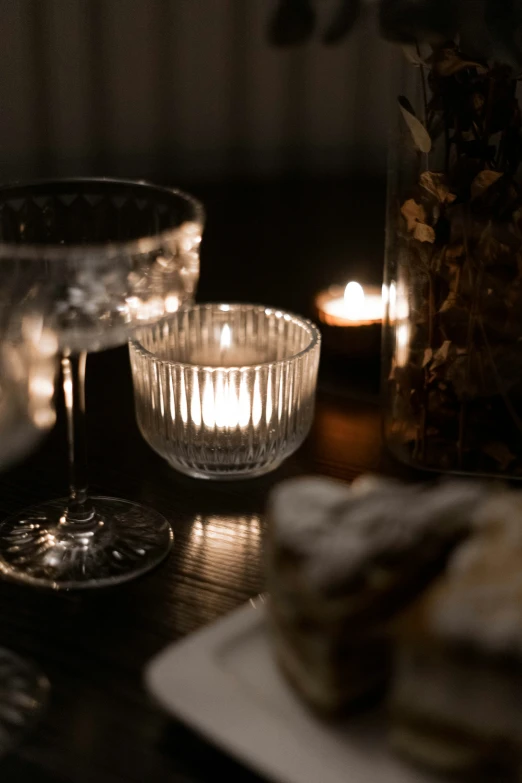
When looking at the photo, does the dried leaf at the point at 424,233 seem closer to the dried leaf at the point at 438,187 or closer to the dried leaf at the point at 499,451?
the dried leaf at the point at 438,187

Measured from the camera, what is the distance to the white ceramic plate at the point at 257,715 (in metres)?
0.43

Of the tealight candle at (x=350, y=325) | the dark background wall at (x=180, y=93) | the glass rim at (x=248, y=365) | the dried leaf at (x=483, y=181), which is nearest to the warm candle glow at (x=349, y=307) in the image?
the tealight candle at (x=350, y=325)

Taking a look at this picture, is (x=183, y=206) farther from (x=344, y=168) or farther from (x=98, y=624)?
(x=344, y=168)

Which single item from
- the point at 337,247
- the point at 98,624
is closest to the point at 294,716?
the point at 98,624

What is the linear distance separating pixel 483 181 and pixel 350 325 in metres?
0.26

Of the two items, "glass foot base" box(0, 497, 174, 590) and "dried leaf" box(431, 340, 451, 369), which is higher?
"dried leaf" box(431, 340, 451, 369)

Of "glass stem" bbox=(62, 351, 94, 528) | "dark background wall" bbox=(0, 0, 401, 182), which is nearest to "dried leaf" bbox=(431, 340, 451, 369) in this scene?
"glass stem" bbox=(62, 351, 94, 528)

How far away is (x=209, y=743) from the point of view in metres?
0.46

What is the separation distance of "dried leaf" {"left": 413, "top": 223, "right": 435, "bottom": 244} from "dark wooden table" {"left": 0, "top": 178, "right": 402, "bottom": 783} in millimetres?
164

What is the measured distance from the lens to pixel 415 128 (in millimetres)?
644

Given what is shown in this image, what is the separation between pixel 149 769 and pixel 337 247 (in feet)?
2.79

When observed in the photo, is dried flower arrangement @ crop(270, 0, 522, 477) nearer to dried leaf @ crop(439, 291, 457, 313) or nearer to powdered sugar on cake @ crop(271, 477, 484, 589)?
dried leaf @ crop(439, 291, 457, 313)

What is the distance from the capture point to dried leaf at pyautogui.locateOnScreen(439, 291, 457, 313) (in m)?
0.66

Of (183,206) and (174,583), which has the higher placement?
(183,206)
